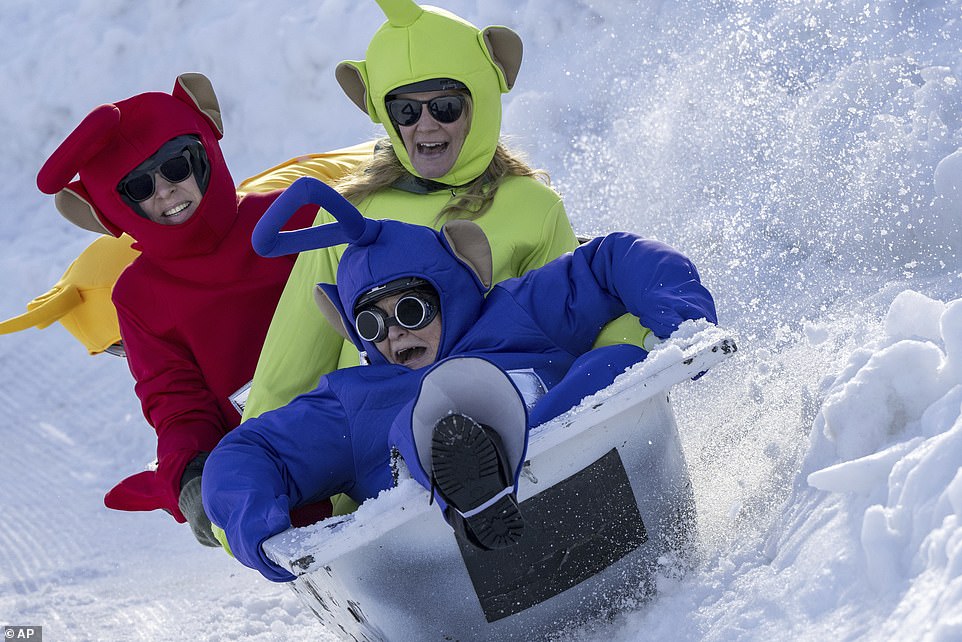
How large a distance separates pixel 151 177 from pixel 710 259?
1769mm

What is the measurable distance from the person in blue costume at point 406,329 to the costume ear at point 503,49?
2.12ft

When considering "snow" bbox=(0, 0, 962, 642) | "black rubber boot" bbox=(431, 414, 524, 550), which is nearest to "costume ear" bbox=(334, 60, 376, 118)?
"snow" bbox=(0, 0, 962, 642)

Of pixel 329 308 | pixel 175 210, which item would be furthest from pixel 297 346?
pixel 175 210

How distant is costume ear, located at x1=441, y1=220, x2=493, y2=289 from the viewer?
7.23ft

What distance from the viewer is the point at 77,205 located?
2.68 m

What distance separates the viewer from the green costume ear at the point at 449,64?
2.62 meters

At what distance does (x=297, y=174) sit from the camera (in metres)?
3.30

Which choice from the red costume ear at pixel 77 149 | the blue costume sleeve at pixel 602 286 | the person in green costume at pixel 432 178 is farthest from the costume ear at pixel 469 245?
the red costume ear at pixel 77 149

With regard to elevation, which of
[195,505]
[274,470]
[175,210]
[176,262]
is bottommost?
[195,505]

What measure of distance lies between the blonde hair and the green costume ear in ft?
0.10

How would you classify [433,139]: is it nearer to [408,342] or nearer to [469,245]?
[469,245]

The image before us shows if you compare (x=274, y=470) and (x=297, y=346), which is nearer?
(x=274, y=470)

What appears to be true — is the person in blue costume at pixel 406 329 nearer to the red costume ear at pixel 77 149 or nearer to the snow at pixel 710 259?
the snow at pixel 710 259

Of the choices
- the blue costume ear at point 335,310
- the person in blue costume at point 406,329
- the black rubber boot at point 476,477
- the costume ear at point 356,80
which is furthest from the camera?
the costume ear at point 356,80
